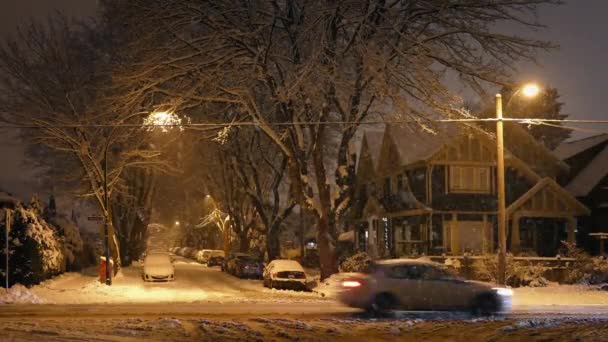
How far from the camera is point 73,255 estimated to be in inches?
1849

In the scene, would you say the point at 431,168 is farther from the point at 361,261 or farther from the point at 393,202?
the point at 361,261

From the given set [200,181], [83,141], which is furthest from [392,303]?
[200,181]

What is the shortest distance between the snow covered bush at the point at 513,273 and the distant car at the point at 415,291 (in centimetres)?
1221

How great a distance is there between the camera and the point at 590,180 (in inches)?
1925

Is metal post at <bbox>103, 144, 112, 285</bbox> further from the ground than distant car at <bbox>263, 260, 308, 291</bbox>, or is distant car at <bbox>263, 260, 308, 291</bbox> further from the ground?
metal post at <bbox>103, 144, 112, 285</bbox>

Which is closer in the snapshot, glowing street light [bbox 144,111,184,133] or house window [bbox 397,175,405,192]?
glowing street light [bbox 144,111,184,133]

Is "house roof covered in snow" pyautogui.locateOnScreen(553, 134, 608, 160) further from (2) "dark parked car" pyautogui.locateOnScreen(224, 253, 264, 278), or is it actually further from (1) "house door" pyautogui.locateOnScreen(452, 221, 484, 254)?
(2) "dark parked car" pyautogui.locateOnScreen(224, 253, 264, 278)

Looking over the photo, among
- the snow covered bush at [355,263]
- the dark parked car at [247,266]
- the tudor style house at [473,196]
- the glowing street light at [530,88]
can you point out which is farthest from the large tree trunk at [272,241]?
the glowing street light at [530,88]

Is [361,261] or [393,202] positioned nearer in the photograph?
[361,261]

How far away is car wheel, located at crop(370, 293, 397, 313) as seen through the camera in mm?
20156

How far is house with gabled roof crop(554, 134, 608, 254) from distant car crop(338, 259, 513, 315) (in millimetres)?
28717

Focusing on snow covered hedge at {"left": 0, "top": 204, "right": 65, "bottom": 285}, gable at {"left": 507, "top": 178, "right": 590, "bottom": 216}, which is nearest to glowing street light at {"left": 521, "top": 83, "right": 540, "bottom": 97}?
snow covered hedge at {"left": 0, "top": 204, "right": 65, "bottom": 285}

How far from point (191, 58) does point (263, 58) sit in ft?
8.74

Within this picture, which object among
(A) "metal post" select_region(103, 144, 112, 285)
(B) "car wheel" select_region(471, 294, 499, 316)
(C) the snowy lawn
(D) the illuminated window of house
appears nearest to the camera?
(B) "car wheel" select_region(471, 294, 499, 316)
